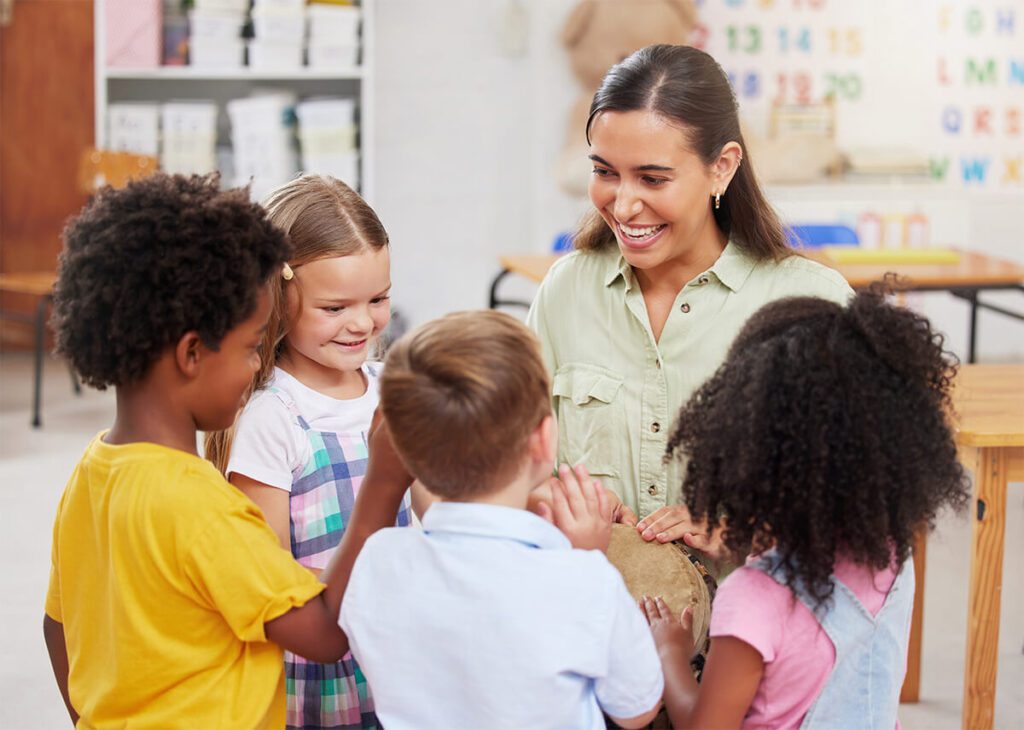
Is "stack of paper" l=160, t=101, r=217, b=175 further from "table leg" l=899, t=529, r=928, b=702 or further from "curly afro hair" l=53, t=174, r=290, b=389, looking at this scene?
"curly afro hair" l=53, t=174, r=290, b=389

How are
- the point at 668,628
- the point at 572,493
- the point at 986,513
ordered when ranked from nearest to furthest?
the point at 572,493 → the point at 668,628 → the point at 986,513

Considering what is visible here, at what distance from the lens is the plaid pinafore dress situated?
1731 millimetres

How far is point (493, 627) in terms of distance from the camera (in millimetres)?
1269

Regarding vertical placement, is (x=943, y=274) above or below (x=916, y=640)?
above

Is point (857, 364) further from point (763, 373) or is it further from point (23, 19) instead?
point (23, 19)

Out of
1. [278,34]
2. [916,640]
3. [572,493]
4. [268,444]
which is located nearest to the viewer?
[572,493]

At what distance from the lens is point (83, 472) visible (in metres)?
1.42

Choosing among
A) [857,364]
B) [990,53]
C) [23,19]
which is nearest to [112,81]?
[23,19]

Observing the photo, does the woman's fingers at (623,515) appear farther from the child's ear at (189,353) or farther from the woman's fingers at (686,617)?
the child's ear at (189,353)

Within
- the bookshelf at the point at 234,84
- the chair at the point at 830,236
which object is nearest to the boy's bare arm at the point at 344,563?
the chair at the point at 830,236

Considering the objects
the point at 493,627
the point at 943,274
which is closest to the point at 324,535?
the point at 493,627

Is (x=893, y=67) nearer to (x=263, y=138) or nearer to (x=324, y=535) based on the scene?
(x=263, y=138)

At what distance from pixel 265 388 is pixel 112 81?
459cm

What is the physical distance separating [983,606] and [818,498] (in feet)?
3.57
